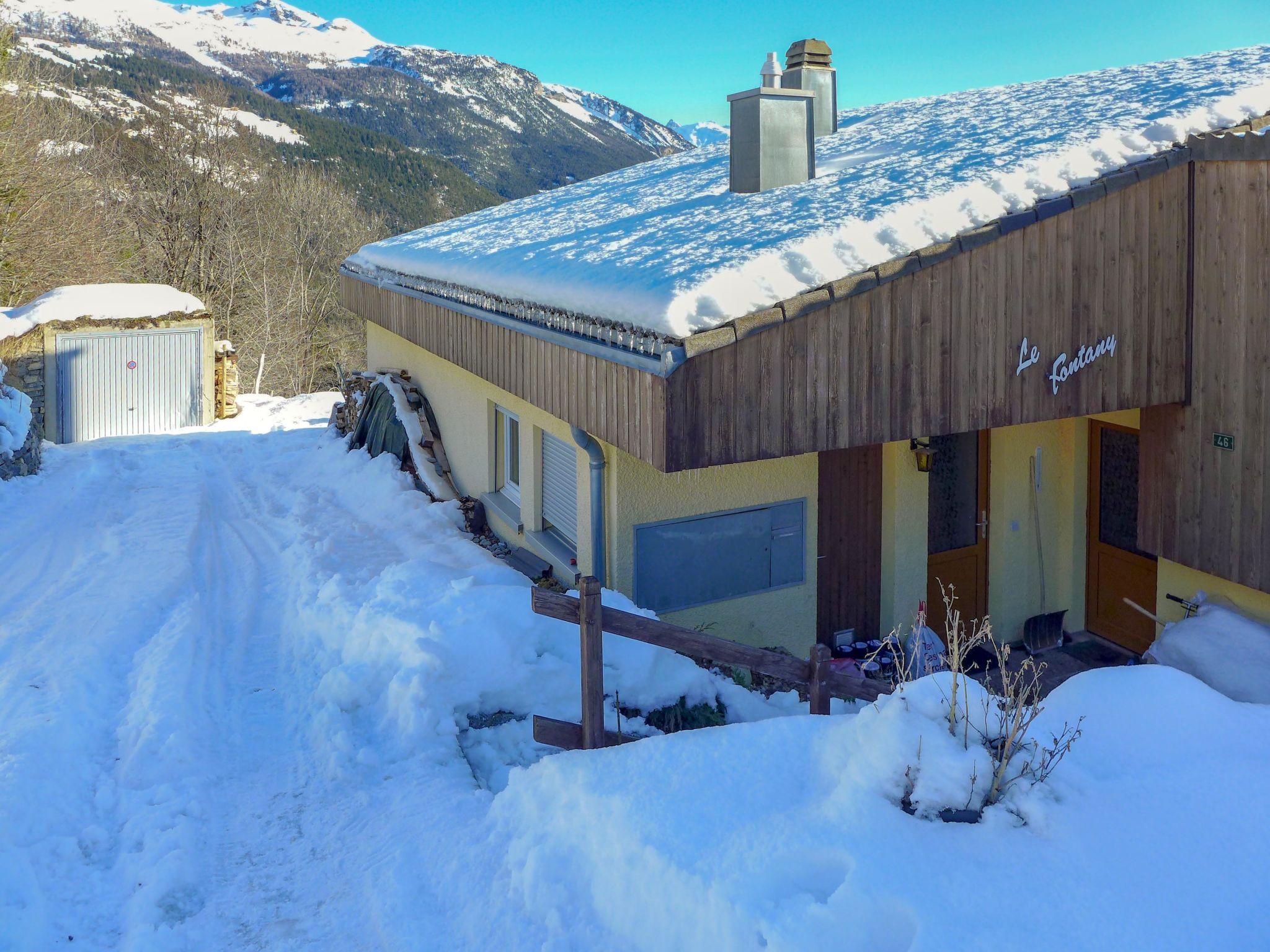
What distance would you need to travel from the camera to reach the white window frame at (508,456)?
9.98 m

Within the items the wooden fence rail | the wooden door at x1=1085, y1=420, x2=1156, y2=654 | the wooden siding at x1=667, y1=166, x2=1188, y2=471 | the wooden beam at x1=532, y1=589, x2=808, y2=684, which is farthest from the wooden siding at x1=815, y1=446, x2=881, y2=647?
the wooden beam at x1=532, y1=589, x2=808, y2=684

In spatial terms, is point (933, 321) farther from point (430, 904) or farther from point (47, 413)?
point (47, 413)

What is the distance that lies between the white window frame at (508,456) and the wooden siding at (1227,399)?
571cm

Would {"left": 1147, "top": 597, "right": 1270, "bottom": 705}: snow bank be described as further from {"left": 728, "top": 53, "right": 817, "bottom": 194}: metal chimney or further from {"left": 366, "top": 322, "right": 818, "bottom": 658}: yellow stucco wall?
{"left": 728, "top": 53, "right": 817, "bottom": 194}: metal chimney

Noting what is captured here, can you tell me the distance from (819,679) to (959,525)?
420 centimetres

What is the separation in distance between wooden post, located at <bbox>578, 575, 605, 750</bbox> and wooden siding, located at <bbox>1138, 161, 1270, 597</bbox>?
15.8 ft

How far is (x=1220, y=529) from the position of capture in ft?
23.5

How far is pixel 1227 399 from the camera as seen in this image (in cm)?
701

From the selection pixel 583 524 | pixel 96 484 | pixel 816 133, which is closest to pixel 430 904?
pixel 583 524

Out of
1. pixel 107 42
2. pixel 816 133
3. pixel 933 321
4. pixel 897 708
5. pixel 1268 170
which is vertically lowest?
pixel 897 708

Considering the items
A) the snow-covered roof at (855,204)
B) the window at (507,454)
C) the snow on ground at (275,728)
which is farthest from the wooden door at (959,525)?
the window at (507,454)

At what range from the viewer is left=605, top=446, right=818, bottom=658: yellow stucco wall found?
283 inches

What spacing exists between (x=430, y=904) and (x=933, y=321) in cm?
436

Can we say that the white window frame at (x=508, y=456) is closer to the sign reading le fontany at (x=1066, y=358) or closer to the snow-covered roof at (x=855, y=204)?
the snow-covered roof at (x=855, y=204)
